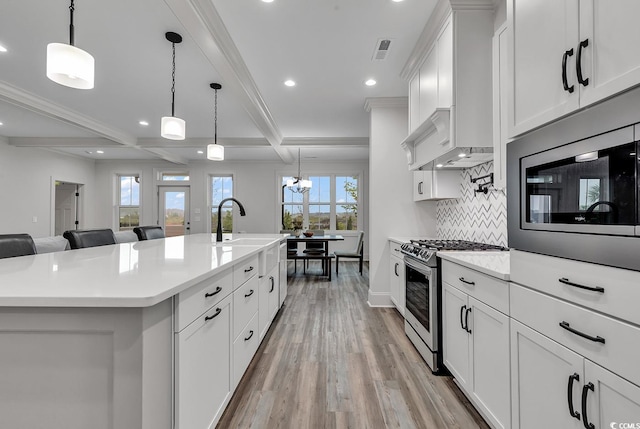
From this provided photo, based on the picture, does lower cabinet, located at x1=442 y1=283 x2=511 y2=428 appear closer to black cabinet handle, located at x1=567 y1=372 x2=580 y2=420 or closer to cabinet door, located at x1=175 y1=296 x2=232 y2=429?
black cabinet handle, located at x1=567 y1=372 x2=580 y2=420

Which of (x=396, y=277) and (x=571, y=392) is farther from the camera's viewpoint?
(x=396, y=277)

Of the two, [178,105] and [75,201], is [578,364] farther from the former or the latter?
[75,201]

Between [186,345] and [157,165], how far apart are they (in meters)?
8.21

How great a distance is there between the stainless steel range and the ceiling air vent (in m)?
1.88

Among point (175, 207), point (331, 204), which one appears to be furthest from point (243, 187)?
point (331, 204)

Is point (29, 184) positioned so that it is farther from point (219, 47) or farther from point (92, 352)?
point (92, 352)

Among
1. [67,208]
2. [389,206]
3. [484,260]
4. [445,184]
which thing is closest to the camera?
[484,260]

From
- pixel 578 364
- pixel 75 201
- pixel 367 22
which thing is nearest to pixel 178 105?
pixel 367 22

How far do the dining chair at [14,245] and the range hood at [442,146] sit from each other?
3.03 metres

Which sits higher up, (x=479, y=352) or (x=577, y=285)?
(x=577, y=285)

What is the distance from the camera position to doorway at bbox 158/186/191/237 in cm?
810

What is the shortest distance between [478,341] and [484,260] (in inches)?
18.1

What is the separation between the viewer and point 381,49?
2.79 meters

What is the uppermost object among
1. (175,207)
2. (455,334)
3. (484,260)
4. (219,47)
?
(219,47)
